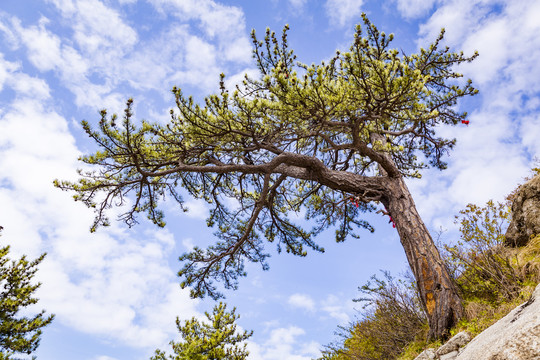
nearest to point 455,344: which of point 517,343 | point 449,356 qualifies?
point 449,356

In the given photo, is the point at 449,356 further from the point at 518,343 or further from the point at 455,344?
the point at 518,343

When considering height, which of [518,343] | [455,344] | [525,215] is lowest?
[518,343]

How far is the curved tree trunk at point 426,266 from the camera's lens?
5.23m

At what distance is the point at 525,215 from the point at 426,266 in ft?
6.94

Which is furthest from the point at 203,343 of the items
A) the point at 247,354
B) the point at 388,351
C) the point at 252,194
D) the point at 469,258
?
the point at 469,258

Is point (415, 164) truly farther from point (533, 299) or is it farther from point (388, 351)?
point (533, 299)

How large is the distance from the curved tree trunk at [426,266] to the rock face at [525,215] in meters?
1.42

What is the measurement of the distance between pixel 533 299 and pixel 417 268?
3.07m

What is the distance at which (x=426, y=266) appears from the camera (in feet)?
18.8

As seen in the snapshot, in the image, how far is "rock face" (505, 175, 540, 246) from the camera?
230 inches

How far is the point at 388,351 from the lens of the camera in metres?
6.36

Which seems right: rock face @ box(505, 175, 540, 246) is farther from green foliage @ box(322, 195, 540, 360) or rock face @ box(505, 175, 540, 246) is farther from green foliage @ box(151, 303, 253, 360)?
green foliage @ box(151, 303, 253, 360)

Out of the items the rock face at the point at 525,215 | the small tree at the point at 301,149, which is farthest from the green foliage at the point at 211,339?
the rock face at the point at 525,215

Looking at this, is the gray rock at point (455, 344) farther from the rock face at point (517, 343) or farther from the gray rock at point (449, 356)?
the rock face at point (517, 343)
